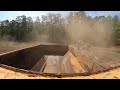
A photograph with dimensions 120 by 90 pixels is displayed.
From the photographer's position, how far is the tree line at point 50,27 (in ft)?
105

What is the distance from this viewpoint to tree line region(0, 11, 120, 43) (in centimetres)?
3197

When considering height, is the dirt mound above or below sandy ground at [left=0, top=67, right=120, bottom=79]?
below

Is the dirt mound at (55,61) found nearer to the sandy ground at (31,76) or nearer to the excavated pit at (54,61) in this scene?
the excavated pit at (54,61)

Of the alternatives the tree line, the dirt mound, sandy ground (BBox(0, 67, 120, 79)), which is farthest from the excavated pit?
the tree line

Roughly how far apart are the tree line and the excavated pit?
17.4m

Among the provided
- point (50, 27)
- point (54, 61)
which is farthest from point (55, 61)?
point (50, 27)

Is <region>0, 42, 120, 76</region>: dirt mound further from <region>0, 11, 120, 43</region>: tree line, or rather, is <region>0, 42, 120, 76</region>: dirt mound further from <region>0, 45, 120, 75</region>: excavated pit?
<region>0, 11, 120, 43</region>: tree line

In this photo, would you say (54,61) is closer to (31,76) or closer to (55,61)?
(55,61)

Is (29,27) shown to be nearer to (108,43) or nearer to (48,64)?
(108,43)

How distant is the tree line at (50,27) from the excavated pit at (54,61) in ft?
57.1

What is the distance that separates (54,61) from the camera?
491 inches
